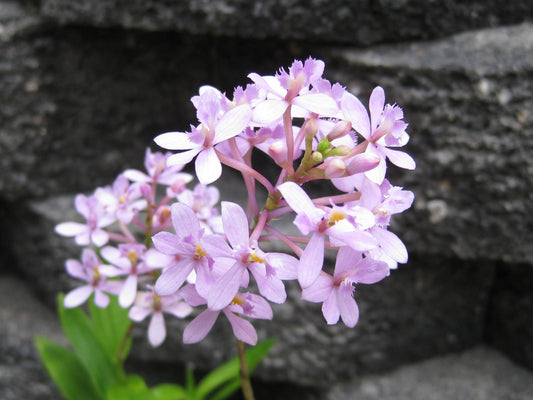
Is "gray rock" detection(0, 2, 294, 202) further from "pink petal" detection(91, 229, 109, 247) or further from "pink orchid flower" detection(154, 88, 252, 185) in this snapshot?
"pink orchid flower" detection(154, 88, 252, 185)

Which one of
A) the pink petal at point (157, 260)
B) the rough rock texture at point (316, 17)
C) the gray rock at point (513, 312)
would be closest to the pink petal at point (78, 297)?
the pink petal at point (157, 260)

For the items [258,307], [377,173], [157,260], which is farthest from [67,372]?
[377,173]

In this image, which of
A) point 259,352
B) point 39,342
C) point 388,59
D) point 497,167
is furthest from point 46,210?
point 497,167

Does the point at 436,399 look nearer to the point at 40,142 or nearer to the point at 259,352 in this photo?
the point at 259,352

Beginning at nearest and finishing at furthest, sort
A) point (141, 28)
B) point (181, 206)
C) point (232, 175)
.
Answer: point (181, 206) → point (141, 28) → point (232, 175)

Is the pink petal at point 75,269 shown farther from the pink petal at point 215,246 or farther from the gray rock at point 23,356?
the gray rock at point 23,356
